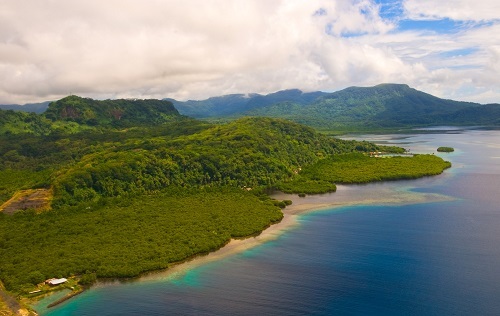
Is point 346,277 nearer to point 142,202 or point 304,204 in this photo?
point 304,204

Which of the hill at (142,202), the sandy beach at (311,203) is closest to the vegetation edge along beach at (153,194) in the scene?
the hill at (142,202)

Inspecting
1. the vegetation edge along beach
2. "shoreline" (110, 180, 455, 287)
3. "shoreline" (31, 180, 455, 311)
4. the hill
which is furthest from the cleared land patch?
"shoreline" (110, 180, 455, 287)

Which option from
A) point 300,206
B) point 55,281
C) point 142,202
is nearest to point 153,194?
point 142,202

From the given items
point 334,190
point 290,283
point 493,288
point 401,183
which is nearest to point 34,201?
point 290,283

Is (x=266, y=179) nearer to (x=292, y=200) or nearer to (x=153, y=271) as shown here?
(x=292, y=200)

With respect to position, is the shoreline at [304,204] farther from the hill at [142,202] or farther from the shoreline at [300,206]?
the hill at [142,202]
